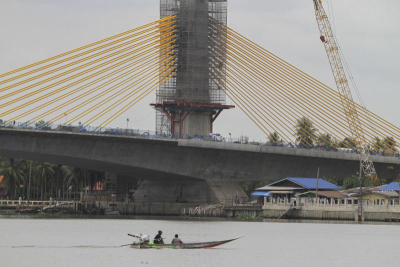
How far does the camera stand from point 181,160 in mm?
113562

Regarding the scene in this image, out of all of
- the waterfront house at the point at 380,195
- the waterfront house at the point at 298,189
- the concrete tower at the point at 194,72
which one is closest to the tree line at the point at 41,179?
the concrete tower at the point at 194,72

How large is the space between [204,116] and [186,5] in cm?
1678

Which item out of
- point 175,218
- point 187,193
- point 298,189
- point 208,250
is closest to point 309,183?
point 298,189

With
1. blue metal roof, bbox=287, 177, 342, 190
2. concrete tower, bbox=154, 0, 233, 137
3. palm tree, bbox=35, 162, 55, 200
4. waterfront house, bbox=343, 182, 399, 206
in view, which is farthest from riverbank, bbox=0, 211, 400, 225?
palm tree, bbox=35, 162, 55, 200

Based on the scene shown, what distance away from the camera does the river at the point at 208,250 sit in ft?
190

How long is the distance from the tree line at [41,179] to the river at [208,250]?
48011 mm

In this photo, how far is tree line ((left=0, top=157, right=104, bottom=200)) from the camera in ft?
471

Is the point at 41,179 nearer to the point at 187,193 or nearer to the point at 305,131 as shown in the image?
the point at 187,193

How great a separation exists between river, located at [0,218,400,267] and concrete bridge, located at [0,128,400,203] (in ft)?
38.2

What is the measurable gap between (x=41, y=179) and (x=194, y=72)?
46250 millimetres

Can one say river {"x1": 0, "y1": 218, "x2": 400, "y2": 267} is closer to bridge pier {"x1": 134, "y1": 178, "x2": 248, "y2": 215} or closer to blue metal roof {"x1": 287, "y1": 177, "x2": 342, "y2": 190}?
blue metal roof {"x1": 287, "y1": 177, "x2": 342, "y2": 190}

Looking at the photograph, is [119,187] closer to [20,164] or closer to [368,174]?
[20,164]

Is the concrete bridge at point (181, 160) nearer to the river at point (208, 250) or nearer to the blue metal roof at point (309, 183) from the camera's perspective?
the blue metal roof at point (309, 183)

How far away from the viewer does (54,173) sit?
484 ft
